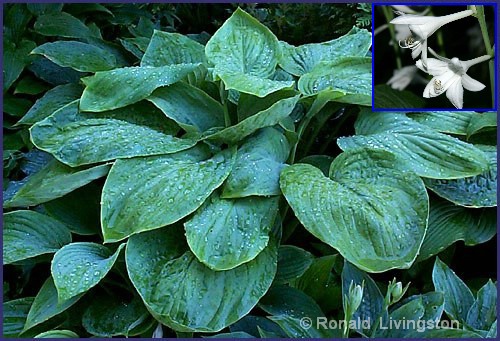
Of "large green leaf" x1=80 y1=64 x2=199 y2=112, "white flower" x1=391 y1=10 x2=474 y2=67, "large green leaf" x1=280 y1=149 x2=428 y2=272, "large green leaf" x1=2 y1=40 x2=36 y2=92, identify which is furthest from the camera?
"large green leaf" x1=2 y1=40 x2=36 y2=92

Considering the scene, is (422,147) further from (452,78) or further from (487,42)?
(487,42)

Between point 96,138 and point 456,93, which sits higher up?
point 456,93

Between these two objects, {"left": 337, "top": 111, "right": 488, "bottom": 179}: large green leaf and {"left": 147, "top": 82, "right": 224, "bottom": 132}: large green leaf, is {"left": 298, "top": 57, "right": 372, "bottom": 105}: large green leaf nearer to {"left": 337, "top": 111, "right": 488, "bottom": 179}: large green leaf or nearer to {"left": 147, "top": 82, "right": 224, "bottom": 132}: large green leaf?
{"left": 337, "top": 111, "right": 488, "bottom": 179}: large green leaf

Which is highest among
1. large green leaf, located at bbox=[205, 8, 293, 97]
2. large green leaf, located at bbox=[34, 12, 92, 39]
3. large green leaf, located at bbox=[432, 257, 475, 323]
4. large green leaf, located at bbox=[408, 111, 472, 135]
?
large green leaf, located at bbox=[205, 8, 293, 97]

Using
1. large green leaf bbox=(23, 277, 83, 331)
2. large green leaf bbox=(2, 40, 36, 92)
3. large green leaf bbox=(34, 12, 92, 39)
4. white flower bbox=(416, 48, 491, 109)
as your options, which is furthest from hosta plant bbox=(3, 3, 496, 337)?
large green leaf bbox=(34, 12, 92, 39)

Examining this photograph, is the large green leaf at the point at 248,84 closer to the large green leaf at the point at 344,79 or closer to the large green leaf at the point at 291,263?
the large green leaf at the point at 344,79

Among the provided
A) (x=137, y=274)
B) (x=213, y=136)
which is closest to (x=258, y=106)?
(x=213, y=136)

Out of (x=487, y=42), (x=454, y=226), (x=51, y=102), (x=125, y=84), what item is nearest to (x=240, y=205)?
(x=125, y=84)
